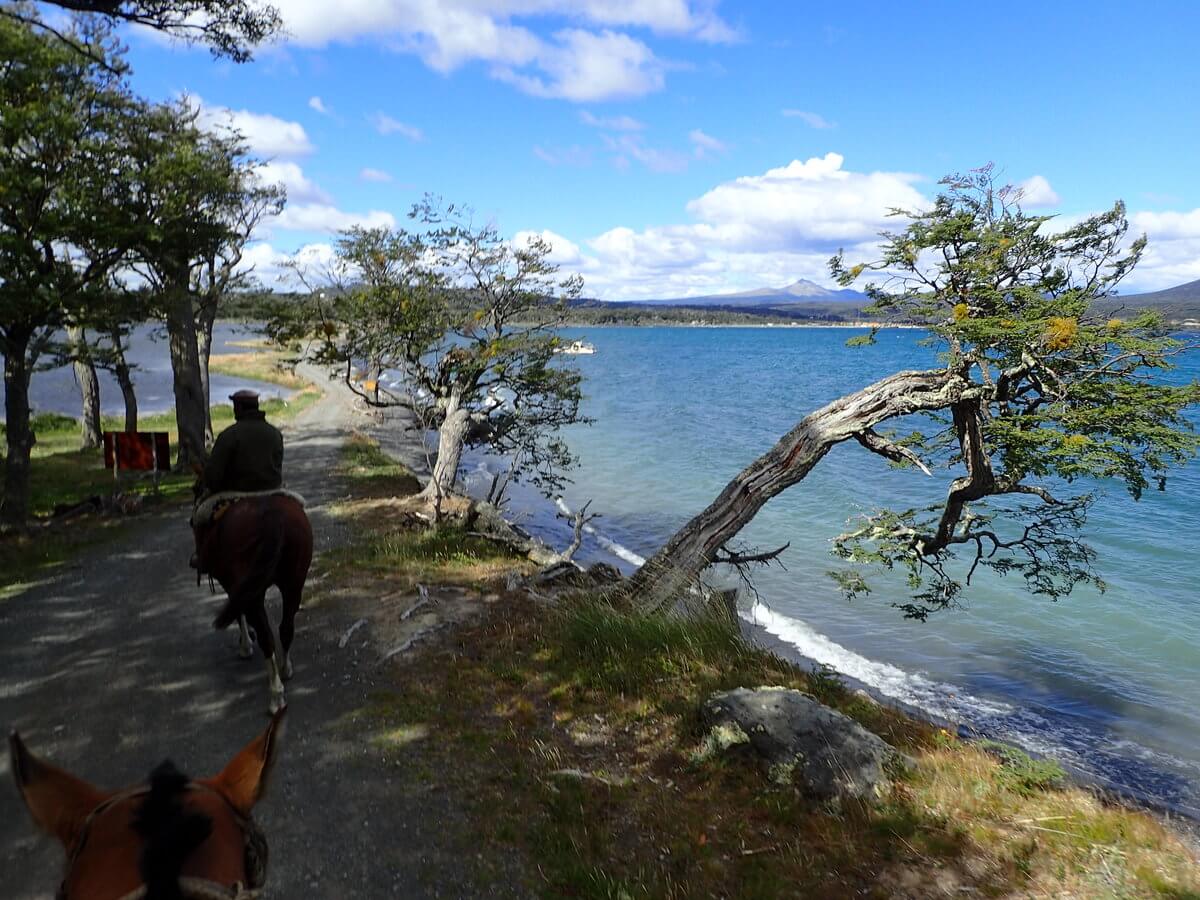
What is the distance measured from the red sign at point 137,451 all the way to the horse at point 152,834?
1398cm

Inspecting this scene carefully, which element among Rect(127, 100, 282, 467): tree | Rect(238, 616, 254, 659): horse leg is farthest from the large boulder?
Rect(127, 100, 282, 467): tree

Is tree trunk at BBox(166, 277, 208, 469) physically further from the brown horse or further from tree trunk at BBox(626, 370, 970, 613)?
tree trunk at BBox(626, 370, 970, 613)

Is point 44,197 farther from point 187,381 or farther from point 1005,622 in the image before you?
point 1005,622

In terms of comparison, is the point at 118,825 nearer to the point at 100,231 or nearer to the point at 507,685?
the point at 507,685

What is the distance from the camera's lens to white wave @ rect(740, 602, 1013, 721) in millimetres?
10805

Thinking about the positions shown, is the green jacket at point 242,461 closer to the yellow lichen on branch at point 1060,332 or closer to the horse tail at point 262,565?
the horse tail at point 262,565

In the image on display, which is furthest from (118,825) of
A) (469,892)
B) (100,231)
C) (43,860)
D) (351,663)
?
(100,231)

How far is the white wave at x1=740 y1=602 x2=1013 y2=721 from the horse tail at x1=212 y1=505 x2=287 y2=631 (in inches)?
341

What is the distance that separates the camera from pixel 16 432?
38.0 ft

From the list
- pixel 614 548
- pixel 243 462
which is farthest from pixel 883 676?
pixel 243 462

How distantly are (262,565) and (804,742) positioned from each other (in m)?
4.69

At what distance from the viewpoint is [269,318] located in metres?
17.3

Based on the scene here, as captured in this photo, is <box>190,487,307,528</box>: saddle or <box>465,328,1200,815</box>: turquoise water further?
<box>465,328,1200,815</box>: turquoise water

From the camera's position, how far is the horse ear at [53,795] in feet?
5.92
